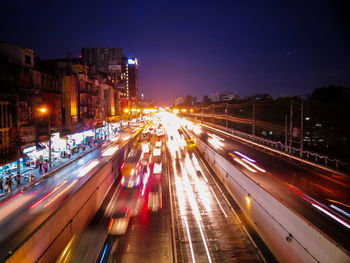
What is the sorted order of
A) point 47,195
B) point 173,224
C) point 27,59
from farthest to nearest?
point 27,59 → point 47,195 → point 173,224

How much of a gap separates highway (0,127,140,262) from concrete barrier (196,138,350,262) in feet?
33.2

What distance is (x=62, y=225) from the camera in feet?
34.1

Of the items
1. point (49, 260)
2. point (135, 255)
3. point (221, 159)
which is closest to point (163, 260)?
point (135, 255)

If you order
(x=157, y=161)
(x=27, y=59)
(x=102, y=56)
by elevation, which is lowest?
(x=157, y=161)

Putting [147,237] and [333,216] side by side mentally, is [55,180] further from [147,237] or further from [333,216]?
[333,216]

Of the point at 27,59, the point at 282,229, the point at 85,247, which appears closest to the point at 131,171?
the point at 85,247

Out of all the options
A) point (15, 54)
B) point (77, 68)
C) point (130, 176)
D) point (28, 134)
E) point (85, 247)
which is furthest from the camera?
point (77, 68)

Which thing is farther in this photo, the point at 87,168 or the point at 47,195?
the point at 87,168

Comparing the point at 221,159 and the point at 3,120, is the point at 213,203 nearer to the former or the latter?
the point at 221,159

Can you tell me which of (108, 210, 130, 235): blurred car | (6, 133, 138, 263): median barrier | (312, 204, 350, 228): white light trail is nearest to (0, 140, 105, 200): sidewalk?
(6, 133, 138, 263): median barrier

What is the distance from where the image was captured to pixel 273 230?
11.2 m

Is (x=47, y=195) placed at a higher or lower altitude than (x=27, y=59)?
lower

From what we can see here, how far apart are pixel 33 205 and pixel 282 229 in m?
13.2

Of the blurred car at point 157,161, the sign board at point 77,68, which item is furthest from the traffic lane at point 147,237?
the sign board at point 77,68
